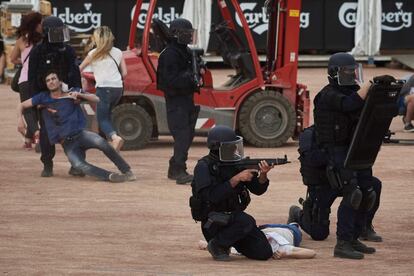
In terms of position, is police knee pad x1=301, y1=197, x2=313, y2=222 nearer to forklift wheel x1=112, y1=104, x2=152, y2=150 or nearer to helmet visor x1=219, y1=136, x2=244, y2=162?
helmet visor x1=219, y1=136, x2=244, y2=162

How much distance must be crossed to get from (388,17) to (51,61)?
17.7m

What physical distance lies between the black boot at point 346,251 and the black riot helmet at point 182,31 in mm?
4851

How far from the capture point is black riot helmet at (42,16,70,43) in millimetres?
15289

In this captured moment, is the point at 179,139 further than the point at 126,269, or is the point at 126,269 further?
the point at 179,139

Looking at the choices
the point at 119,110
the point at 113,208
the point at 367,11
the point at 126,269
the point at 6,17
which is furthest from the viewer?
the point at 367,11

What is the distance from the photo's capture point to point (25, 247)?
1116 cm

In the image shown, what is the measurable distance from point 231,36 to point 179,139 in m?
4.20

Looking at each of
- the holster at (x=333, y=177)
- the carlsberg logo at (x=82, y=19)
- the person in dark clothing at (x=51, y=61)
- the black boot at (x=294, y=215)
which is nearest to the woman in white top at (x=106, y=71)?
the person in dark clothing at (x=51, y=61)

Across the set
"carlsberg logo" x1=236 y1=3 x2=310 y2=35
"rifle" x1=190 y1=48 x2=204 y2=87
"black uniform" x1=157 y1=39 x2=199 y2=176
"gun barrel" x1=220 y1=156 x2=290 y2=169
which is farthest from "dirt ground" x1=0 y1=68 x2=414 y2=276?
"carlsberg logo" x1=236 y1=3 x2=310 y2=35

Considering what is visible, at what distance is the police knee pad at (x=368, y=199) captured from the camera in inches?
426

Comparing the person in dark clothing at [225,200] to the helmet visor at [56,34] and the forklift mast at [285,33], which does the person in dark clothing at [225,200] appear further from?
the forklift mast at [285,33]

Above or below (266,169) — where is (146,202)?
below

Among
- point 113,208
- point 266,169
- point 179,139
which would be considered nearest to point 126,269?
point 266,169

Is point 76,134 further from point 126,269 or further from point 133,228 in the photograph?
point 126,269
